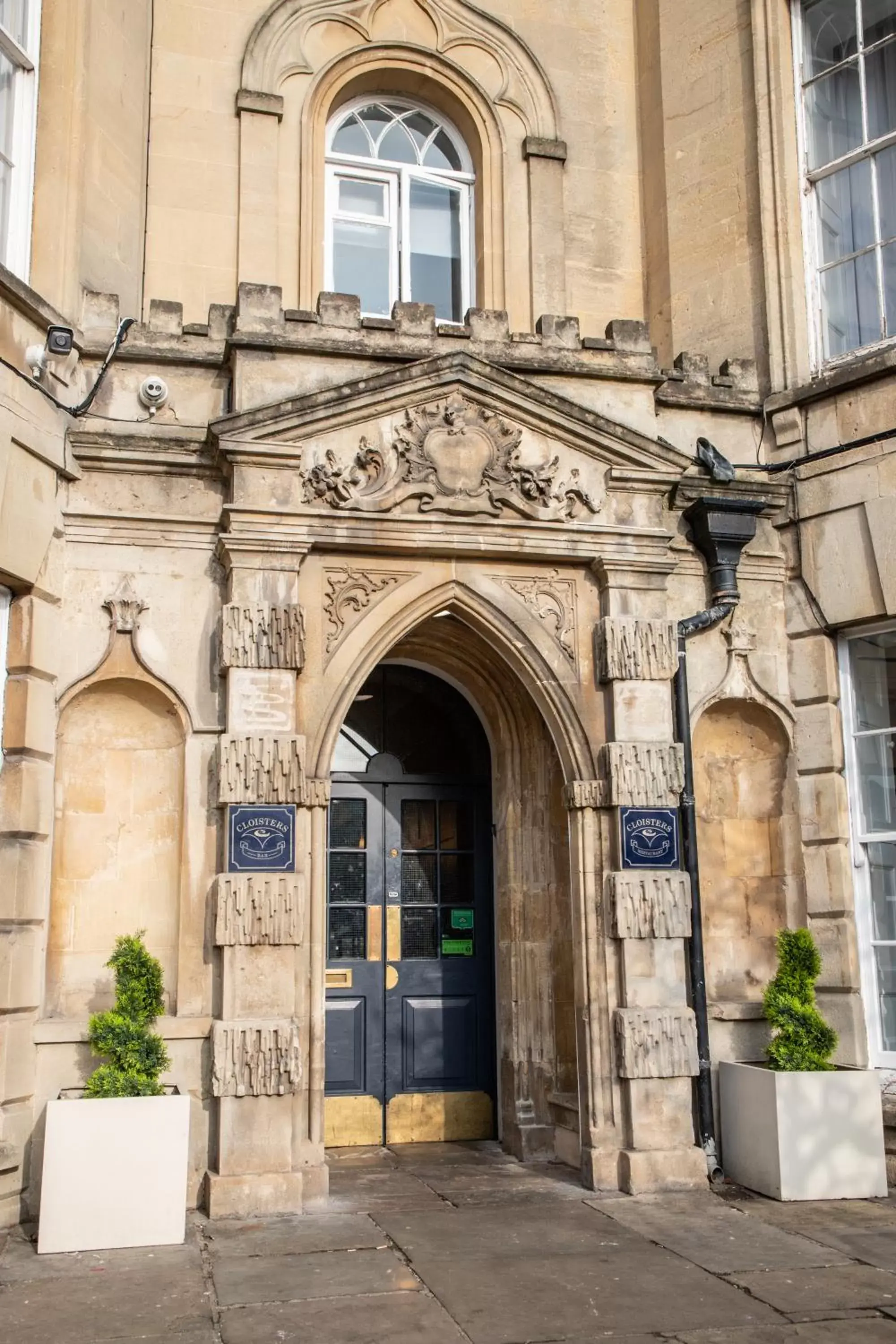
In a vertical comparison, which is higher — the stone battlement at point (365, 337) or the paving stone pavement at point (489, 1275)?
the stone battlement at point (365, 337)

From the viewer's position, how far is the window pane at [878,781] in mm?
8852

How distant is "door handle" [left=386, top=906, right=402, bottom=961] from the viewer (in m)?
9.60

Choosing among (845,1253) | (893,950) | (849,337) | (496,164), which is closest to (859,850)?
(893,950)

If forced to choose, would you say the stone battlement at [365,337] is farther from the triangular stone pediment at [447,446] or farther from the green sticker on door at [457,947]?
the green sticker on door at [457,947]

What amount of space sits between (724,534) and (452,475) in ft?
6.43

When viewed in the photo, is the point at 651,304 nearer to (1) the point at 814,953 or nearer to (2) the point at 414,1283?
(1) the point at 814,953

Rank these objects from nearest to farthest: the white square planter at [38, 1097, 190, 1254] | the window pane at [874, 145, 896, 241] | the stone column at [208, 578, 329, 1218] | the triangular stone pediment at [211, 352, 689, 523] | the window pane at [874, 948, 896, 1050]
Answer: the white square planter at [38, 1097, 190, 1254] < the stone column at [208, 578, 329, 1218] < the triangular stone pediment at [211, 352, 689, 523] < the window pane at [874, 948, 896, 1050] < the window pane at [874, 145, 896, 241]

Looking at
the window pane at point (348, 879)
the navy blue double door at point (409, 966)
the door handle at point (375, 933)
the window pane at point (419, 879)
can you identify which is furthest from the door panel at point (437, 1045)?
the window pane at point (348, 879)

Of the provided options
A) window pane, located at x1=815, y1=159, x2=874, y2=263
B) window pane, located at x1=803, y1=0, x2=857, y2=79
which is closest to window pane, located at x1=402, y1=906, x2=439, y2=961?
window pane, located at x1=815, y1=159, x2=874, y2=263

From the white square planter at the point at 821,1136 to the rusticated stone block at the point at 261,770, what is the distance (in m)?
3.33

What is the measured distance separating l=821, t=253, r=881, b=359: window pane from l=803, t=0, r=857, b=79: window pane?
1.57m

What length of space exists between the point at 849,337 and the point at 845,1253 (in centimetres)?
602

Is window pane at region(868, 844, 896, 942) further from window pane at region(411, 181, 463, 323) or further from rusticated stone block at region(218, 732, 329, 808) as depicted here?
window pane at region(411, 181, 463, 323)

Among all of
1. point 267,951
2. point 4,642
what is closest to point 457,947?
point 267,951
